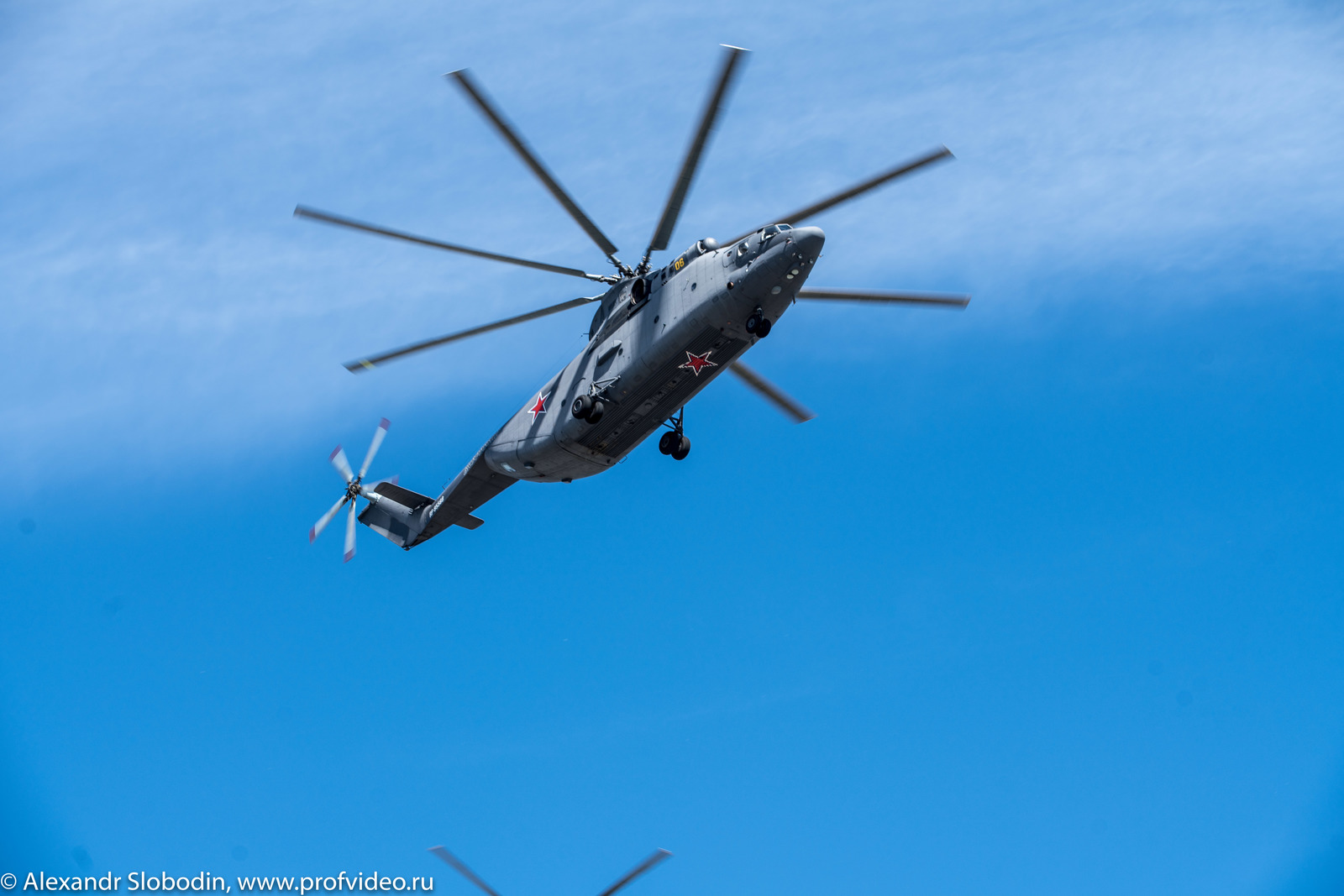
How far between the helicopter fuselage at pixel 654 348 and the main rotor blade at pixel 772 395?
7.10 feet

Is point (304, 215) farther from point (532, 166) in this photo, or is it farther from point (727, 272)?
point (727, 272)

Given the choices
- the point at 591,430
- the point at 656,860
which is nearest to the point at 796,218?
the point at 591,430

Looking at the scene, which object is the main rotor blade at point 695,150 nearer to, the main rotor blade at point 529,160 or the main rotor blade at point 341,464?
Answer: the main rotor blade at point 529,160

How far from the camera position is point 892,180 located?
30.4m

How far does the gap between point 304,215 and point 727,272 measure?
11.2 metres

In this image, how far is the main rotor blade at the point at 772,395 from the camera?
37.7 meters

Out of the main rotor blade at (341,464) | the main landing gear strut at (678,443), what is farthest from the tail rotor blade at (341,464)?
the main landing gear strut at (678,443)

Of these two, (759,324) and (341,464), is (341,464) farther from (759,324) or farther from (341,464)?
(759,324)

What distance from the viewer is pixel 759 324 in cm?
3325

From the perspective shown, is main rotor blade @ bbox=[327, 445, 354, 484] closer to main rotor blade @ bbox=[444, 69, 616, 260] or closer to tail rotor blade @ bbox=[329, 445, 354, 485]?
tail rotor blade @ bbox=[329, 445, 354, 485]

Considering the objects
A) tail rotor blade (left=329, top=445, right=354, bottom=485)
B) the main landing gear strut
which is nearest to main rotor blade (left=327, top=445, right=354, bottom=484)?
tail rotor blade (left=329, top=445, right=354, bottom=485)

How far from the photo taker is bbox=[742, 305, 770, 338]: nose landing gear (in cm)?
3322

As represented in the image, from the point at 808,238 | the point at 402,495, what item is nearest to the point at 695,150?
the point at 808,238

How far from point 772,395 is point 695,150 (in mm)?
10144
